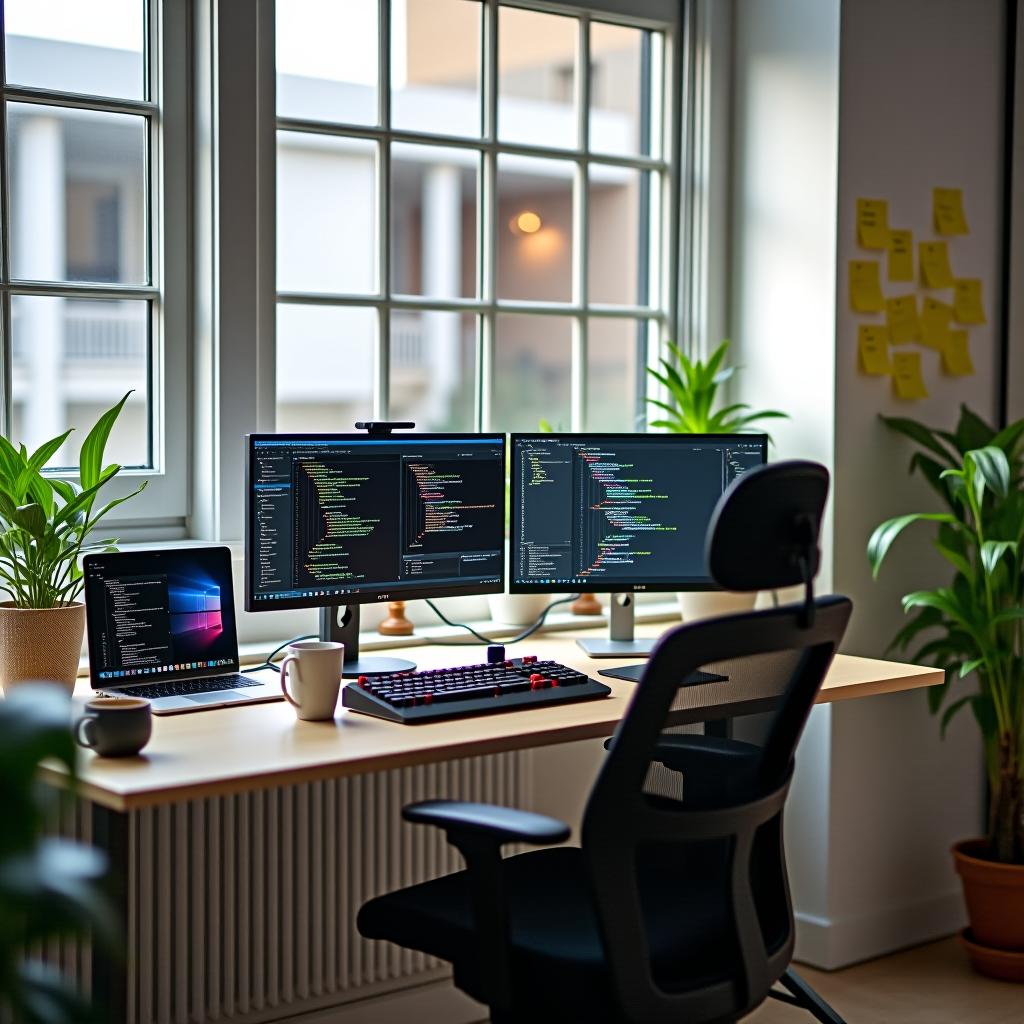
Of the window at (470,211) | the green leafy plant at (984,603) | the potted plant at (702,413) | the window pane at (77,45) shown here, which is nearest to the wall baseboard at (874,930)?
the green leafy plant at (984,603)

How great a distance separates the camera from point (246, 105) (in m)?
2.77

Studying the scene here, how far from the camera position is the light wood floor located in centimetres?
301

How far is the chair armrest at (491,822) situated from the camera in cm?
178

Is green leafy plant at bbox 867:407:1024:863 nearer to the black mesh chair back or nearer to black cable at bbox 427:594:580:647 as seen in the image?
black cable at bbox 427:594:580:647

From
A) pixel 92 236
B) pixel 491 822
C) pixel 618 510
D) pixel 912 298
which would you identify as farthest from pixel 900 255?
pixel 491 822

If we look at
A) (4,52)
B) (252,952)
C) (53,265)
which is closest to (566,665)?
(252,952)

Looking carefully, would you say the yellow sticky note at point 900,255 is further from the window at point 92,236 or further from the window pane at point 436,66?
the window at point 92,236

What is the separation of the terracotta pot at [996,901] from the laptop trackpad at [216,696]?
179 centimetres

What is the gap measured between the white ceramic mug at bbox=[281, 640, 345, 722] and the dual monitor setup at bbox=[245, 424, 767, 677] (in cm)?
29

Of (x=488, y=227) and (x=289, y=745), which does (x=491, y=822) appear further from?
(x=488, y=227)

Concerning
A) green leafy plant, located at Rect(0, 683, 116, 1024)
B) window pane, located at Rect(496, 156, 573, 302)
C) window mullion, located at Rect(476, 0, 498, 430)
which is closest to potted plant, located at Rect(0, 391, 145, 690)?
window mullion, located at Rect(476, 0, 498, 430)

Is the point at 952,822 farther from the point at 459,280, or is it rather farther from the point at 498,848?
the point at 498,848

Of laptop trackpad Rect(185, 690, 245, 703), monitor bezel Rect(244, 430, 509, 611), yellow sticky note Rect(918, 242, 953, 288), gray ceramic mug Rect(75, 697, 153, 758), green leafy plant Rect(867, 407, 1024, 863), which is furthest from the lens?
yellow sticky note Rect(918, 242, 953, 288)

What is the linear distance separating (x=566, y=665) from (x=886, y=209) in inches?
54.0
